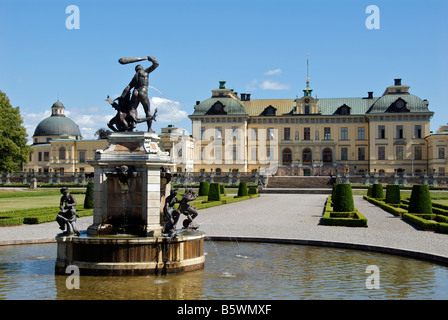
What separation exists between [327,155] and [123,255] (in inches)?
2520

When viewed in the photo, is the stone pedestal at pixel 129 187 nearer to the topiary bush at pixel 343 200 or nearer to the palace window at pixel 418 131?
the topiary bush at pixel 343 200

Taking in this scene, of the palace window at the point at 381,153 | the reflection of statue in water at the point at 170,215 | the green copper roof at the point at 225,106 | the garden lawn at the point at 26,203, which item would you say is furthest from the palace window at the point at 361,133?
the reflection of statue in water at the point at 170,215

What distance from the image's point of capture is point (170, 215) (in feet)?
37.4

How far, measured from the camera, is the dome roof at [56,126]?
295 feet

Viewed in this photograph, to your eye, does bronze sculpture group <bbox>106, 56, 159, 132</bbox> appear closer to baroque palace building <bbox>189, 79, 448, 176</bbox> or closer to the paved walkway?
the paved walkway

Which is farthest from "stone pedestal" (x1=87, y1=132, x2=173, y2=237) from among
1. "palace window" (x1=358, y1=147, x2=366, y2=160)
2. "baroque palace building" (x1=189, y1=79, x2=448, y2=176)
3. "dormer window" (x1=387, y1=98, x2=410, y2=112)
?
"palace window" (x1=358, y1=147, x2=366, y2=160)

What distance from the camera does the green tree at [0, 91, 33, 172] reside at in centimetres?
5150

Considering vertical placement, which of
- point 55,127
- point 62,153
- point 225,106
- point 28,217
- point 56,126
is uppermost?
point 225,106

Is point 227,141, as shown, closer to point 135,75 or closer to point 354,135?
point 354,135

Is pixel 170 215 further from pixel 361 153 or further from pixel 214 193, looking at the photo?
pixel 361 153

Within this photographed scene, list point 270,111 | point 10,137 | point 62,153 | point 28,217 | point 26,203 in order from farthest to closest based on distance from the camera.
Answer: point 62,153 → point 270,111 → point 10,137 → point 26,203 → point 28,217

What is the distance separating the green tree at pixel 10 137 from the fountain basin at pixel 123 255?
43.6 m

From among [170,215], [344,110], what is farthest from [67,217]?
[344,110]

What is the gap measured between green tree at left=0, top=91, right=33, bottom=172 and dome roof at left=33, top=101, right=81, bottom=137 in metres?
34.0
